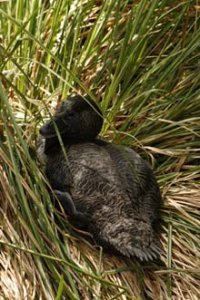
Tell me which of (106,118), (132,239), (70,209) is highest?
(106,118)

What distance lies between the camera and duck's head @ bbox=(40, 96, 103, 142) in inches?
118

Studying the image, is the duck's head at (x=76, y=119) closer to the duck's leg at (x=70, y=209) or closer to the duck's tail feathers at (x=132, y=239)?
the duck's leg at (x=70, y=209)

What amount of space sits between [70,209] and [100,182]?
4.9 inches

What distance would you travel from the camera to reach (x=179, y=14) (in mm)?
Result: 3588

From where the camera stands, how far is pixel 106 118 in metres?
2.92

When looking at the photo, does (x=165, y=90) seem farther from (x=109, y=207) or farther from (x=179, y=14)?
(x=109, y=207)

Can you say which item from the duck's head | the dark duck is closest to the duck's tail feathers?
the dark duck

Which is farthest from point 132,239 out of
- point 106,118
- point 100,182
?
point 106,118

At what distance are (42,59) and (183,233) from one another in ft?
2.76

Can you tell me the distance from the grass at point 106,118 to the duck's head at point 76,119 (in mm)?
60

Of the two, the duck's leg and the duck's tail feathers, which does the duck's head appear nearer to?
the duck's leg

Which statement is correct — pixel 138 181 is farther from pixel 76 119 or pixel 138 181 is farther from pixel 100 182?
pixel 76 119

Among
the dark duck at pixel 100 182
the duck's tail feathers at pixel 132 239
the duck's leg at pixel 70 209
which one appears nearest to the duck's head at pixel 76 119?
the dark duck at pixel 100 182

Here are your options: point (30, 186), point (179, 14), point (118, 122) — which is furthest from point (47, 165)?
point (179, 14)
